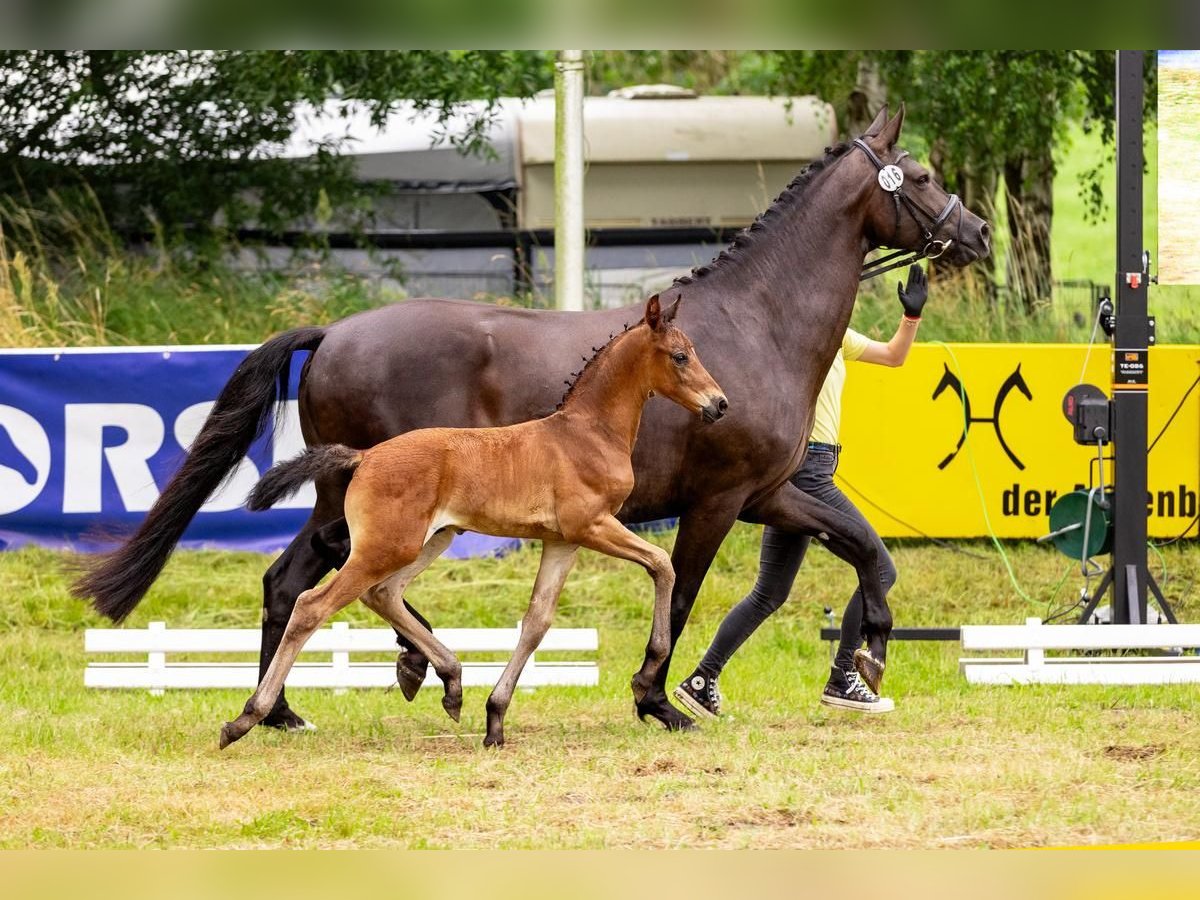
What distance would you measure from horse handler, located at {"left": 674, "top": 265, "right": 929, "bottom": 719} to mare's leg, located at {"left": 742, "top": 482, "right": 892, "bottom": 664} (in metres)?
0.10

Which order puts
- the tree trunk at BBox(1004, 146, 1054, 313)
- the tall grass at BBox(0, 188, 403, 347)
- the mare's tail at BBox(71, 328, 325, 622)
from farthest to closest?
the tree trunk at BBox(1004, 146, 1054, 313)
the tall grass at BBox(0, 188, 403, 347)
the mare's tail at BBox(71, 328, 325, 622)

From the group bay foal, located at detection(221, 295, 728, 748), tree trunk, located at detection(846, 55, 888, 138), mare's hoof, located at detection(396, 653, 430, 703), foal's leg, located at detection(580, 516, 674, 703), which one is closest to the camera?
bay foal, located at detection(221, 295, 728, 748)

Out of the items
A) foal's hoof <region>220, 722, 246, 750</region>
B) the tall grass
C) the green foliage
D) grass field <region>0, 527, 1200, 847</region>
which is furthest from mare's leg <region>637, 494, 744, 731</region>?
the green foliage

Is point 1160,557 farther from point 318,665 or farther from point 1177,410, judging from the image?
point 318,665

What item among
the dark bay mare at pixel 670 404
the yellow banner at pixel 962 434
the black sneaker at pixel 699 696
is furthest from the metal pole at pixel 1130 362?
the black sneaker at pixel 699 696

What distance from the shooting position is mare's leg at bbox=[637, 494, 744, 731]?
7168 millimetres

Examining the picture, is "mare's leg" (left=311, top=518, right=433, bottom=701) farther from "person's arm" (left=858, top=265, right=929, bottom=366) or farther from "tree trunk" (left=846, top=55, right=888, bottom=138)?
"tree trunk" (left=846, top=55, right=888, bottom=138)

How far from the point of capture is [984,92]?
15.1m

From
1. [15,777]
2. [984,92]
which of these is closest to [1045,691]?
[15,777]

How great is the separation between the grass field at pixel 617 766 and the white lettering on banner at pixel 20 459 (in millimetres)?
885

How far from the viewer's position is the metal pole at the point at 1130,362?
8.89m

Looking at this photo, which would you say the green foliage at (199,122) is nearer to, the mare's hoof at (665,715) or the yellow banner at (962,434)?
the yellow banner at (962,434)

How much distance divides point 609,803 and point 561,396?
1.94 meters

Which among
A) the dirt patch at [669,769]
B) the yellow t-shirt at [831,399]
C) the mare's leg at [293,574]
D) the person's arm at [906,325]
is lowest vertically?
the dirt patch at [669,769]
